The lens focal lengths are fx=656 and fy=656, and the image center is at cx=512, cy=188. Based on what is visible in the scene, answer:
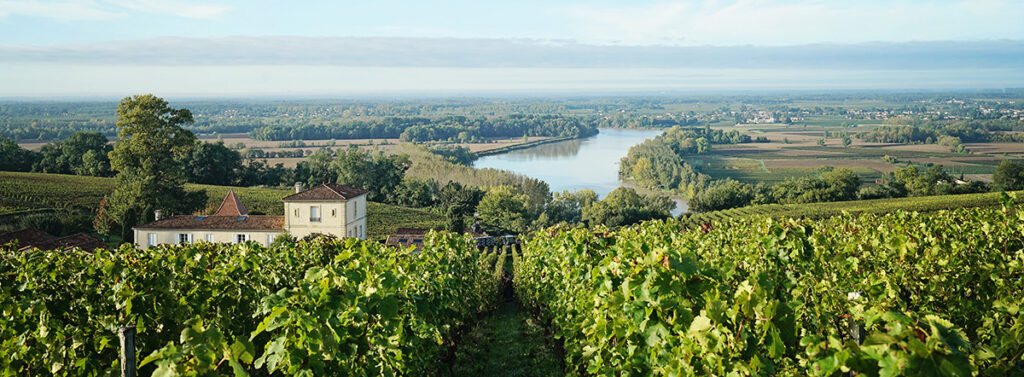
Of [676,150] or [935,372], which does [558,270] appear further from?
[676,150]

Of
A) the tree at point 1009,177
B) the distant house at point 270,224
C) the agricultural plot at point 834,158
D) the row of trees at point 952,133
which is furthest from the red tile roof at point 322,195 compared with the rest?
the row of trees at point 952,133

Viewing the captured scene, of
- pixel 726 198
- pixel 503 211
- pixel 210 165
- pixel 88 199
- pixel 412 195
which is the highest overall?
pixel 210 165

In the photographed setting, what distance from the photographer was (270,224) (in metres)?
30.0

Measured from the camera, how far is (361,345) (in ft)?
14.8

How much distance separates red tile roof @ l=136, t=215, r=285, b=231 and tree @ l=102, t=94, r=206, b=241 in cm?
652

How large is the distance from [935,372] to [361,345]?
339cm

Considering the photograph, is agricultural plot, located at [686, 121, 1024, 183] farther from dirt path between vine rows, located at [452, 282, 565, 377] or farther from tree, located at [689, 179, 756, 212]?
dirt path between vine rows, located at [452, 282, 565, 377]

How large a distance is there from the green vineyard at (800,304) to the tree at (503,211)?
36.8 m

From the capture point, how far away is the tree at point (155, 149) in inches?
1479

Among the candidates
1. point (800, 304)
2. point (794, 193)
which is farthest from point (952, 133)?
point (800, 304)

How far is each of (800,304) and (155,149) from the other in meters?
43.7

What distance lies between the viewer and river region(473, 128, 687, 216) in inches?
3253

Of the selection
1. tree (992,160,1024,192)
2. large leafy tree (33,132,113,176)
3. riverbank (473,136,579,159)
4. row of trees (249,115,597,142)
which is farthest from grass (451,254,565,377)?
row of trees (249,115,597,142)

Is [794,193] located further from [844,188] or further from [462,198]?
[462,198]
